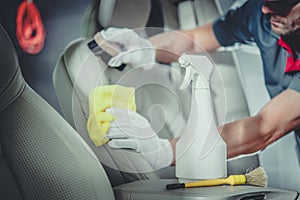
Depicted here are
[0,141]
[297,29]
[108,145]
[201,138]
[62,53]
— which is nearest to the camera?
[0,141]

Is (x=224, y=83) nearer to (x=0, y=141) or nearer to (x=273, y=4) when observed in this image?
(x=273, y=4)

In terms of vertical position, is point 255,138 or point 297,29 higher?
point 297,29

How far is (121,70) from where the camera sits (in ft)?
5.66

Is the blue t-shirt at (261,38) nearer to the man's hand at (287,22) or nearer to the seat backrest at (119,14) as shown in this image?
the man's hand at (287,22)

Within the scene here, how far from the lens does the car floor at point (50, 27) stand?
5.75 ft

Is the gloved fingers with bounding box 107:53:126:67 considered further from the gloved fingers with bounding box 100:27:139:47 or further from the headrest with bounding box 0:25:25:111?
the headrest with bounding box 0:25:25:111

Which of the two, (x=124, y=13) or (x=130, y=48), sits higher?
(x=124, y=13)

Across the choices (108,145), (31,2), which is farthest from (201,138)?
(31,2)

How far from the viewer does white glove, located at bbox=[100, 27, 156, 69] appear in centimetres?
172

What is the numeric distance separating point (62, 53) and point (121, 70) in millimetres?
219

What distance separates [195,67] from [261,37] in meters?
0.28

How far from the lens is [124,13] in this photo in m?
1.73

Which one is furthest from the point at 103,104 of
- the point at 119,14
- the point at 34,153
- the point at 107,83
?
the point at 34,153

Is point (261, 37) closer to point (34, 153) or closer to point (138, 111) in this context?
point (138, 111)
